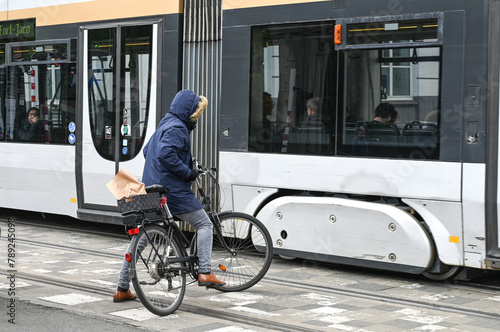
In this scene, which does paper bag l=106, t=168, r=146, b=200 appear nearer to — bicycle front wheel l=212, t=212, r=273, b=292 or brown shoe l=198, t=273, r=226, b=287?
brown shoe l=198, t=273, r=226, b=287

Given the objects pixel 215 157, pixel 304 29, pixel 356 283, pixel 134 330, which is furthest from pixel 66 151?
pixel 134 330

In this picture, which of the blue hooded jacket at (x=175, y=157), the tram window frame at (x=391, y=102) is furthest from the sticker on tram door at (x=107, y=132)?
the blue hooded jacket at (x=175, y=157)

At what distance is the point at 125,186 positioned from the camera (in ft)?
21.7

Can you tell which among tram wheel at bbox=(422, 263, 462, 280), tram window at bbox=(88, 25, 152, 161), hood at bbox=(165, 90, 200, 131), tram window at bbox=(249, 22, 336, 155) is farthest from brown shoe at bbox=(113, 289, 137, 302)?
tram window at bbox=(88, 25, 152, 161)

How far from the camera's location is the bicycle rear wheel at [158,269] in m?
6.48

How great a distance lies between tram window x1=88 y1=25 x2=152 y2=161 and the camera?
10.4 meters

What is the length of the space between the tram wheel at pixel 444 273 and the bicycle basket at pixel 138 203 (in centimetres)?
287

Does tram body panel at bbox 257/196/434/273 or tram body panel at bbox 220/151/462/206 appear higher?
tram body panel at bbox 220/151/462/206

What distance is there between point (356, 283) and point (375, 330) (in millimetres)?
1977

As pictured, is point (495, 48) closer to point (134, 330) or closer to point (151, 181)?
point (151, 181)

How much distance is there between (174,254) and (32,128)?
18.3 ft

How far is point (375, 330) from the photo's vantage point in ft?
20.1

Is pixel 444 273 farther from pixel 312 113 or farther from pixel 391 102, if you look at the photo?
pixel 312 113

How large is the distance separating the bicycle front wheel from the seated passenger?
4.89 metres
